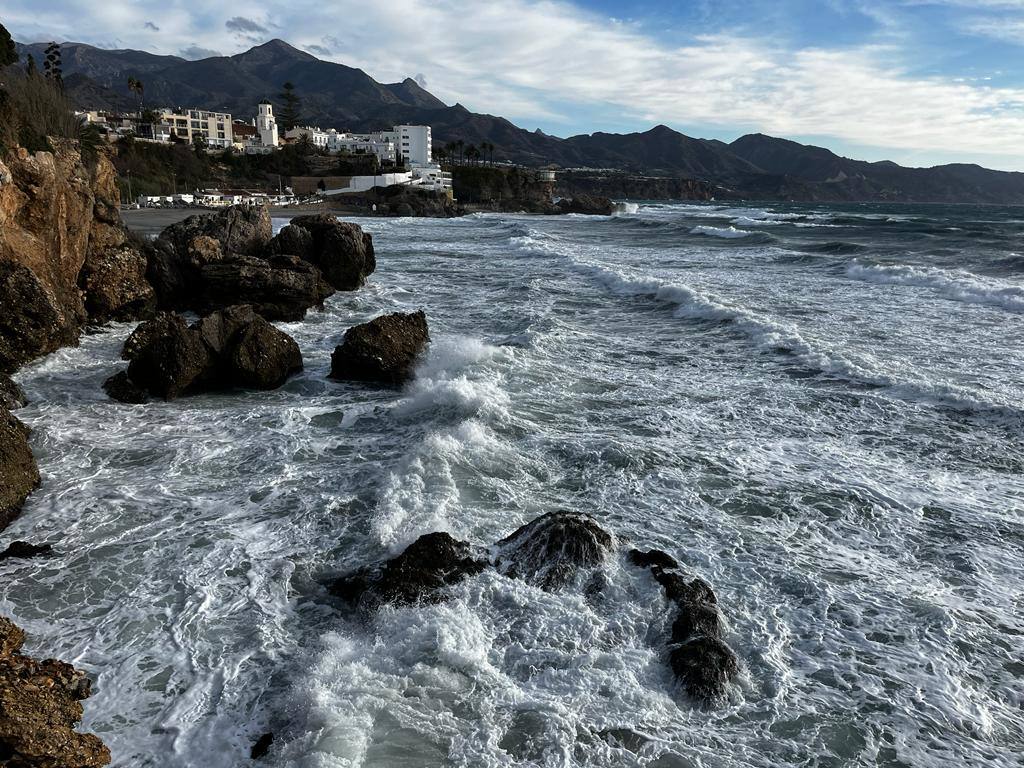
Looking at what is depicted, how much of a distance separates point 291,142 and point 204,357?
396 feet

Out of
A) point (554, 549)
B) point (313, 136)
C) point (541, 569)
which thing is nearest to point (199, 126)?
point (313, 136)

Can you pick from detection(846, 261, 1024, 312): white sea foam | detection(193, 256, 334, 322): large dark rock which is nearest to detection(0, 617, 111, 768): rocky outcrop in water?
detection(193, 256, 334, 322): large dark rock

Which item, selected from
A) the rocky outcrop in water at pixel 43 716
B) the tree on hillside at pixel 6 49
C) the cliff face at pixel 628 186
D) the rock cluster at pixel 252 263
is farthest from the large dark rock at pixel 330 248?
the cliff face at pixel 628 186

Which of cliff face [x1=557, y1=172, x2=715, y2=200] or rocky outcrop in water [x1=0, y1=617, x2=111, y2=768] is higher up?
cliff face [x1=557, y1=172, x2=715, y2=200]

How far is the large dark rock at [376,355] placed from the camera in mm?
12430

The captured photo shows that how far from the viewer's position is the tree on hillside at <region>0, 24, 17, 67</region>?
105 ft

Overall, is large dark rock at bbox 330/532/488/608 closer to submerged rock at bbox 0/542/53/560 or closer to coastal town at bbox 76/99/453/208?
submerged rock at bbox 0/542/53/560

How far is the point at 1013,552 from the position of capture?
696 centimetres

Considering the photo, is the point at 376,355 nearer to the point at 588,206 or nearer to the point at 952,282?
the point at 952,282

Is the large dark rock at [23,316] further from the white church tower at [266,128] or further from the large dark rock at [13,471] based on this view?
the white church tower at [266,128]

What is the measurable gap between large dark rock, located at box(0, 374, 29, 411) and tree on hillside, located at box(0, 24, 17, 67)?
2957 centimetres

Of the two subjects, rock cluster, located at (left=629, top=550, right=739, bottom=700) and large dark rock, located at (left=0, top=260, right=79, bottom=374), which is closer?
rock cluster, located at (left=629, top=550, right=739, bottom=700)

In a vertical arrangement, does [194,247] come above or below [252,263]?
above

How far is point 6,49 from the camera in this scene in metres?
32.9
